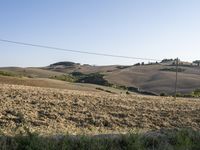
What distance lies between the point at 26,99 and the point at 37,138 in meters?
9.21

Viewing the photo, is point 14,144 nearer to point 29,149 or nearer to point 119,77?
point 29,149

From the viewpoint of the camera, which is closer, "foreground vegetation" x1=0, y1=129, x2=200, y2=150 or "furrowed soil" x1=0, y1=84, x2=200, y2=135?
"foreground vegetation" x1=0, y1=129, x2=200, y2=150

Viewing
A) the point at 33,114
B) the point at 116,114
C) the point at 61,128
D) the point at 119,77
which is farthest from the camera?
the point at 119,77

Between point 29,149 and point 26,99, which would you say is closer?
point 29,149

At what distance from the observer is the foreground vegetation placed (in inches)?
556

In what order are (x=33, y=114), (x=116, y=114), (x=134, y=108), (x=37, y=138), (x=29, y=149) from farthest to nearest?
(x=134, y=108), (x=116, y=114), (x=33, y=114), (x=37, y=138), (x=29, y=149)

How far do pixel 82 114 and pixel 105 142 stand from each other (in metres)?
7.04

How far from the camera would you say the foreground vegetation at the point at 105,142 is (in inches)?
556

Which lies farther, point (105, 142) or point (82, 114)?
point (82, 114)

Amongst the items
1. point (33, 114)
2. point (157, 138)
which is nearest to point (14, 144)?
point (157, 138)

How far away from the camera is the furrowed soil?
19.2m

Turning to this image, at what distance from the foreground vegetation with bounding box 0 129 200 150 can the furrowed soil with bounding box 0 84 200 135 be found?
200 cm

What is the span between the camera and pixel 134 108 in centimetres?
2586

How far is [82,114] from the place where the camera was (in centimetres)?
2228
